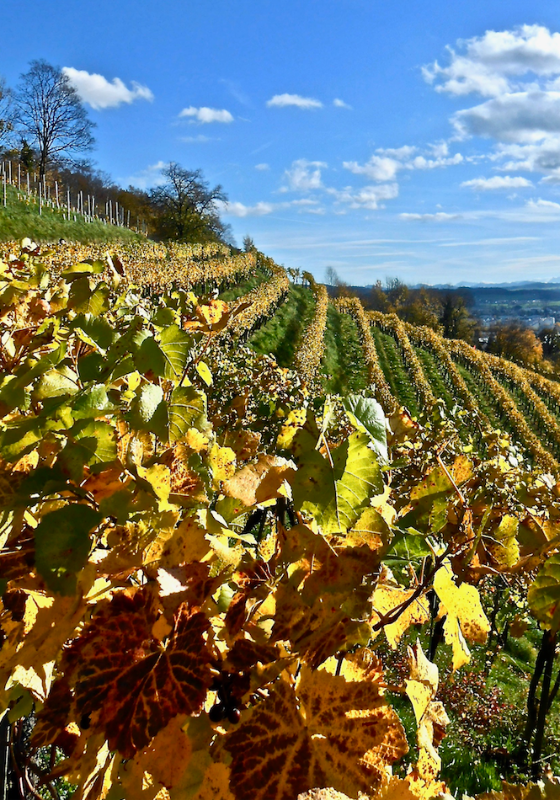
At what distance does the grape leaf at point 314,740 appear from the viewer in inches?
17.3

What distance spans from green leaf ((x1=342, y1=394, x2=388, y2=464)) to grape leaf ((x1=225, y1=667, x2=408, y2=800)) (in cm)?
24

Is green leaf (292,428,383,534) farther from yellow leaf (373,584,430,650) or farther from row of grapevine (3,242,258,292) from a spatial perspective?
row of grapevine (3,242,258,292)

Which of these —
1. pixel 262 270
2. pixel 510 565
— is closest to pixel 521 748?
pixel 510 565

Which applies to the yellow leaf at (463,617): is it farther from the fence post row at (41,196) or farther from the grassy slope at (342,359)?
the fence post row at (41,196)

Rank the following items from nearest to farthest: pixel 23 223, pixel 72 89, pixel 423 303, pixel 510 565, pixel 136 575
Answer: pixel 136 575
pixel 510 565
pixel 23 223
pixel 72 89
pixel 423 303

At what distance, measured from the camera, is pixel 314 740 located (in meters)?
0.46

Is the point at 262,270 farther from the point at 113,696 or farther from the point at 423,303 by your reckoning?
the point at 423,303

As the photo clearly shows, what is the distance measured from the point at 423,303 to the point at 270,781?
271ft

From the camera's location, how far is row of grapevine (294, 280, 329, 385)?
19.3 meters

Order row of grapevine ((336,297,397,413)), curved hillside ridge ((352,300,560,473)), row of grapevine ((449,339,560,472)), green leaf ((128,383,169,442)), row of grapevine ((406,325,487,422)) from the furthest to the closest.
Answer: row of grapevine ((406,325,487,422)) < curved hillside ridge ((352,300,560,473)) < row of grapevine ((449,339,560,472)) < row of grapevine ((336,297,397,413)) < green leaf ((128,383,169,442))

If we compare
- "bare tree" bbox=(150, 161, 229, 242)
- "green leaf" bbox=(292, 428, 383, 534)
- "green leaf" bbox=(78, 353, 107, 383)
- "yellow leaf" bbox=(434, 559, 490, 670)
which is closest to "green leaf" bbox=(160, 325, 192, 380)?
"green leaf" bbox=(78, 353, 107, 383)

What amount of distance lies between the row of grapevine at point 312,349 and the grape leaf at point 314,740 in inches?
548

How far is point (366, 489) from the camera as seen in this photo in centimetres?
54

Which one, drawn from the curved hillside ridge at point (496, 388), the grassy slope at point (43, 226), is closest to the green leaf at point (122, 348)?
the curved hillside ridge at point (496, 388)
